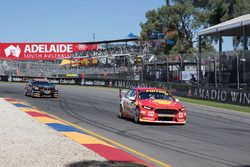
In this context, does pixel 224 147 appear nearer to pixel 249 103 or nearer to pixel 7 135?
pixel 7 135

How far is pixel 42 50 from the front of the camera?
8750 cm

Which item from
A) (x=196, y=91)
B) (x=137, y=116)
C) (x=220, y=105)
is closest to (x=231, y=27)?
(x=196, y=91)

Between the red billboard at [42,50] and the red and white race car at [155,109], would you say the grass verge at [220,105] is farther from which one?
the red billboard at [42,50]

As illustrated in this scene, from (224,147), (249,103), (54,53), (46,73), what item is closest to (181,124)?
(224,147)

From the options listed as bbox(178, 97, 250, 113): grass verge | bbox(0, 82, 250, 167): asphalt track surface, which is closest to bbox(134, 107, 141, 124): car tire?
bbox(0, 82, 250, 167): asphalt track surface

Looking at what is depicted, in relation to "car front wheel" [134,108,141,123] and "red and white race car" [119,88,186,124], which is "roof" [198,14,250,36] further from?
"car front wheel" [134,108,141,123]

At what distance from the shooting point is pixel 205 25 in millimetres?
60219

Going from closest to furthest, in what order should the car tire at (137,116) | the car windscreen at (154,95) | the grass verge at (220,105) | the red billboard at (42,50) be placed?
the car tire at (137,116)
the car windscreen at (154,95)
the grass verge at (220,105)
the red billboard at (42,50)

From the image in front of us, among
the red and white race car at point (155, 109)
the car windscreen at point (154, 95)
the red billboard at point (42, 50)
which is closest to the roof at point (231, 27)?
the car windscreen at point (154, 95)

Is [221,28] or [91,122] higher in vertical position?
[221,28]

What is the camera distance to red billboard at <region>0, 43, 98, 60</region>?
86.3 m

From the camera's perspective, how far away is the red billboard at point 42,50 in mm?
86312

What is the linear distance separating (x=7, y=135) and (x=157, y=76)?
85.2 feet

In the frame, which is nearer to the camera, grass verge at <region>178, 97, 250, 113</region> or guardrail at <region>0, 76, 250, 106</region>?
grass verge at <region>178, 97, 250, 113</region>
